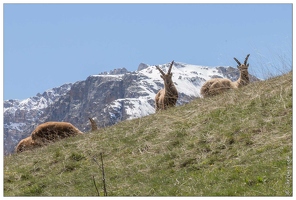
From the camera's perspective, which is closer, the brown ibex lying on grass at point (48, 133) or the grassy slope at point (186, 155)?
the grassy slope at point (186, 155)

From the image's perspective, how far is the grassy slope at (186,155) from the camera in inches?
456

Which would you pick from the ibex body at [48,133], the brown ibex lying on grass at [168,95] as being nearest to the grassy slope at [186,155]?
the ibex body at [48,133]

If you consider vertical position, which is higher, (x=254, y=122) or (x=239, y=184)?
(x=254, y=122)

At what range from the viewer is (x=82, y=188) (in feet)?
43.1

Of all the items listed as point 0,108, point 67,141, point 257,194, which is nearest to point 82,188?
point 0,108

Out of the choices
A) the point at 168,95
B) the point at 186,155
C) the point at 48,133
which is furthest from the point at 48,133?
the point at 186,155

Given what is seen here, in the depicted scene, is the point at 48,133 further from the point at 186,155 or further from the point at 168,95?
the point at 186,155

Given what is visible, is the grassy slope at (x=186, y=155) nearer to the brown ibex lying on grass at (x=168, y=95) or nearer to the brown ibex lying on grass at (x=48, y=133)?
the brown ibex lying on grass at (x=48, y=133)

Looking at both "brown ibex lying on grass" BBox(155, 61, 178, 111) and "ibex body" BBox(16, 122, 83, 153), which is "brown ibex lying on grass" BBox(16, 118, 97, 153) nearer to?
"ibex body" BBox(16, 122, 83, 153)

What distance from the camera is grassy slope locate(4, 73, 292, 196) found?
1159 centimetres

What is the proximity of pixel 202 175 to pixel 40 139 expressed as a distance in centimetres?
1142

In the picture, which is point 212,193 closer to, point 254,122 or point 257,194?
point 257,194

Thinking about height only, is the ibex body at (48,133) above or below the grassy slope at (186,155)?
above

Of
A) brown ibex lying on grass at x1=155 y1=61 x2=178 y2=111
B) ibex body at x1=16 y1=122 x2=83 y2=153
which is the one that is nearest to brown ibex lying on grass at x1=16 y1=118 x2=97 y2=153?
ibex body at x1=16 y1=122 x2=83 y2=153
